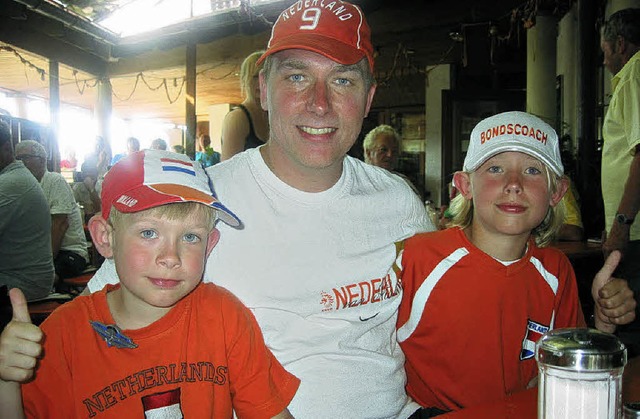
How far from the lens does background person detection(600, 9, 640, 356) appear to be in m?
3.07

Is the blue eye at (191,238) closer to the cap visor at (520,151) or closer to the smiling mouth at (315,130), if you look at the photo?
the smiling mouth at (315,130)

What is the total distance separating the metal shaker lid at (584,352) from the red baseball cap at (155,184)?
85cm

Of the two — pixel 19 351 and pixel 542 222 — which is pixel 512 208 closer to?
pixel 542 222

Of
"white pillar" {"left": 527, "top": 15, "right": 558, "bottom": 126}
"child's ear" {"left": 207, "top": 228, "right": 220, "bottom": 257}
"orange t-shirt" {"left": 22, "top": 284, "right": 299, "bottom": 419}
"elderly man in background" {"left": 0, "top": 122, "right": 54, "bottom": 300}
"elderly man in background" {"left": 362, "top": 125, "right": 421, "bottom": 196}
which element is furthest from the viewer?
"white pillar" {"left": 527, "top": 15, "right": 558, "bottom": 126}

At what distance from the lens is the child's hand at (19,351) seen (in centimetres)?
109

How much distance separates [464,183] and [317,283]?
856mm

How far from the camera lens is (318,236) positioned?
5.05 ft

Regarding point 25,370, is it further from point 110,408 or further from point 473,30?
point 473,30

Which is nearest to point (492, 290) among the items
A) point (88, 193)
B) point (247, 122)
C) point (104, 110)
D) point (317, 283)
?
point (317, 283)

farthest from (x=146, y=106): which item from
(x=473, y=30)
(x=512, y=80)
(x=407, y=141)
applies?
(x=473, y=30)

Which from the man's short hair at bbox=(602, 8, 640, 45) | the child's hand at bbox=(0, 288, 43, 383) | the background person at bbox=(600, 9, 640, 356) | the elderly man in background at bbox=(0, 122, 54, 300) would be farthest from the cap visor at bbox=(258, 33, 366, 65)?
the elderly man in background at bbox=(0, 122, 54, 300)

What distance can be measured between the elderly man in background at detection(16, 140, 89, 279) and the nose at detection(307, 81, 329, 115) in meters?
4.44

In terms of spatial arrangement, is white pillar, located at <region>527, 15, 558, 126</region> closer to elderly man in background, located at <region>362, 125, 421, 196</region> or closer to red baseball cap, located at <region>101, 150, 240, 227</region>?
elderly man in background, located at <region>362, 125, 421, 196</region>

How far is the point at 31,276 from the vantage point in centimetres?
409
